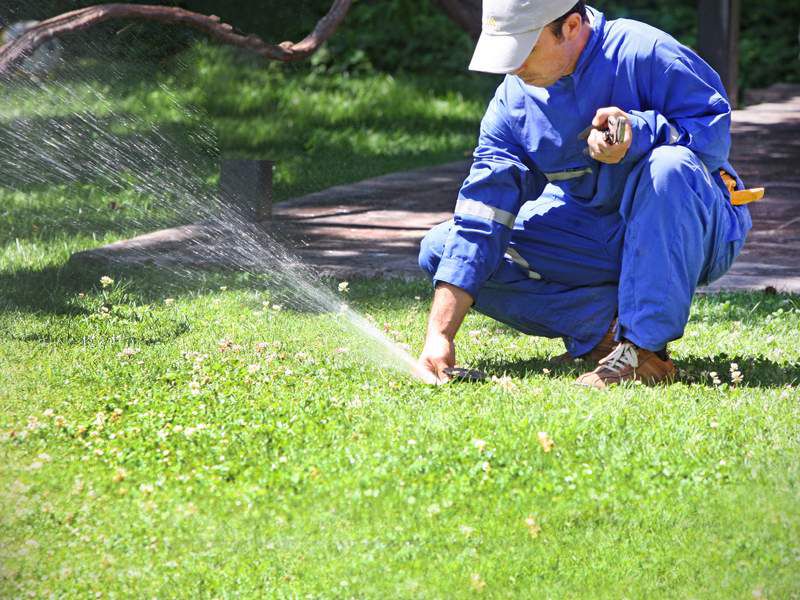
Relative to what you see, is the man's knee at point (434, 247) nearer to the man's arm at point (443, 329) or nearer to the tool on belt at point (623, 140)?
the man's arm at point (443, 329)

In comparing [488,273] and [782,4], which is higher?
[488,273]

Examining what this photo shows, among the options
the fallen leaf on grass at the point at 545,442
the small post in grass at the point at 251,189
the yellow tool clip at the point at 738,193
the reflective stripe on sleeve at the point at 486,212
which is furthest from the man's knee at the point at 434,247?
the small post in grass at the point at 251,189

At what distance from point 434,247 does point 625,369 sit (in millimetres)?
774

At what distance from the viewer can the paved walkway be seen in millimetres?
6371

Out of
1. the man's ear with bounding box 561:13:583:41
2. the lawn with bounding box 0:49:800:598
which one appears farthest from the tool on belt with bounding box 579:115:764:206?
the lawn with bounding box 0:49:800:598

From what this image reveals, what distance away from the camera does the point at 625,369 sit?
160 inches

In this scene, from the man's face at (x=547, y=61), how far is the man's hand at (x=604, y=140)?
21 cm

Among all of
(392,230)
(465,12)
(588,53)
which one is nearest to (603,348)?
(588,53)

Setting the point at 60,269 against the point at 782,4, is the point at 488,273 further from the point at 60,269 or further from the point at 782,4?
the point at 782,4

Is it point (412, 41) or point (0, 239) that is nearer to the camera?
point (0, 239)

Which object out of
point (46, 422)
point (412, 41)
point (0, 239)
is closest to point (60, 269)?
point (0, 239)

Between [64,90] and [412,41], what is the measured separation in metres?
5.01

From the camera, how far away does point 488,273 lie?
4.18 meters

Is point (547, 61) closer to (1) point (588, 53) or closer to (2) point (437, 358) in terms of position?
(1) point (588, 53)
